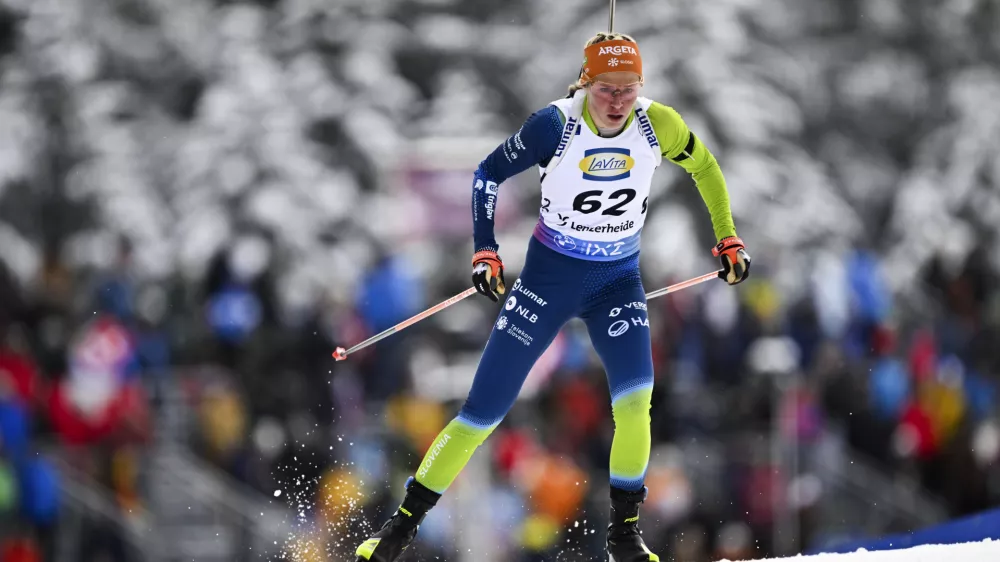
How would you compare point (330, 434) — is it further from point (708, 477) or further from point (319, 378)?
point (708, 477)

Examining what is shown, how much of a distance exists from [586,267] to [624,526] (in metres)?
1.09

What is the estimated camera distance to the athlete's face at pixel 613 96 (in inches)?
211

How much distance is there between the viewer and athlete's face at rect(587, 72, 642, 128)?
17.5ft

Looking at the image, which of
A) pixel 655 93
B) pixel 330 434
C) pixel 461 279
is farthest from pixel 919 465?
pixel 655 93

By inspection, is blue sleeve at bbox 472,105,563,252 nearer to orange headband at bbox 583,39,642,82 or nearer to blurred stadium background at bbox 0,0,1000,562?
orange headband at bbox 583,39,642,82

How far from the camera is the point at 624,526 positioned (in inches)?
221

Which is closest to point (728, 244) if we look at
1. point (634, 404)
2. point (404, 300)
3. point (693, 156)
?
point (693, 156)

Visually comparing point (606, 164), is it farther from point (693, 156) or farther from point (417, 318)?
point (417, 318)

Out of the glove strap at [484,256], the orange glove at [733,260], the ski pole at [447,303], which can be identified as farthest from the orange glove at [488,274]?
the orange glove at [733,260]

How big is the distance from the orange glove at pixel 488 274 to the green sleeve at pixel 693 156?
2.79 feet

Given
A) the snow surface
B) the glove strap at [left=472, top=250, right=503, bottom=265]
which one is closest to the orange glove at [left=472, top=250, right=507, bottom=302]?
the glove strap at [left=472, top=250, right=503, bottom=265]

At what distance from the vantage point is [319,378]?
970 centimetres

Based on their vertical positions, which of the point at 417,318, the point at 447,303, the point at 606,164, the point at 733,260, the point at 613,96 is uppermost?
the point at 613,96

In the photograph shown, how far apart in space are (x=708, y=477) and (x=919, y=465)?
210cm
